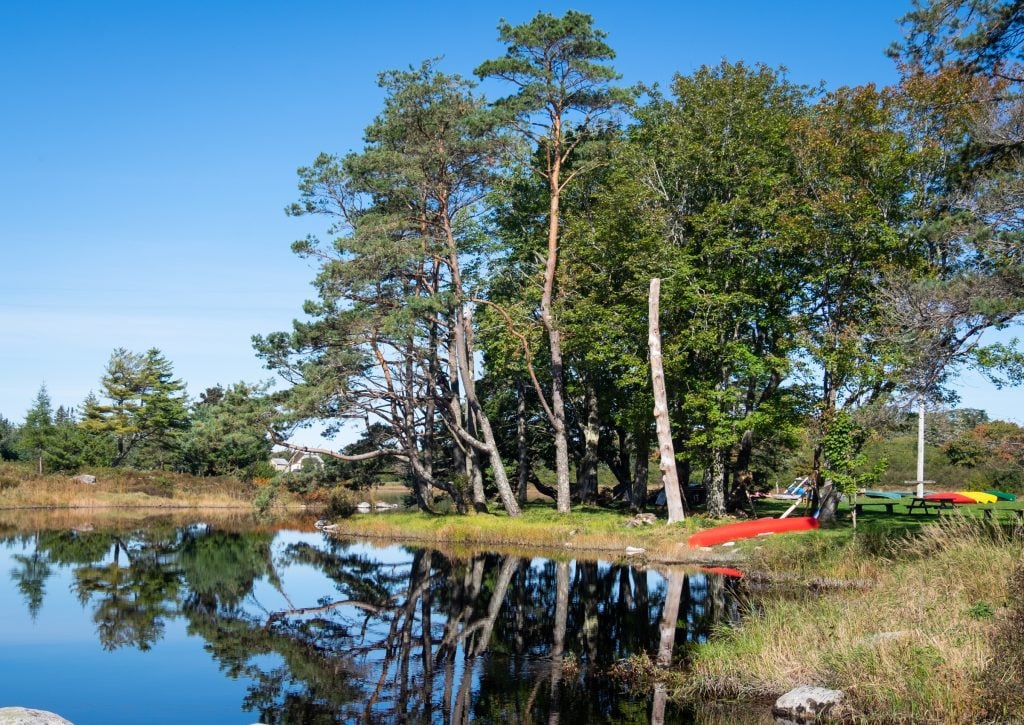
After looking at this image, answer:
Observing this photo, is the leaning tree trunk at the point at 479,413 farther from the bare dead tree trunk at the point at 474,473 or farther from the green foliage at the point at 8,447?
the green foliage at the point at 8,447

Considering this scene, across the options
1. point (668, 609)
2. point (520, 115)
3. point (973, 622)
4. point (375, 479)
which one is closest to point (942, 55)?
point (973, 622)

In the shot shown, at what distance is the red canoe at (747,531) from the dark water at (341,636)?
7.98 feet

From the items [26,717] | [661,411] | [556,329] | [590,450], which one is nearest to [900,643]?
[26,717]

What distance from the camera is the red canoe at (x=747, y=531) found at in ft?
75.5

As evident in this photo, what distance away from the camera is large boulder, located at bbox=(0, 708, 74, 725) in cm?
713

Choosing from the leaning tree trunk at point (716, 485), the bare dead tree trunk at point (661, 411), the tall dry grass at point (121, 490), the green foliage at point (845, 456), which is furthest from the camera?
the tall dry grass at point (121, 490)

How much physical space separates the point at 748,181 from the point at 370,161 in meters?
13.0

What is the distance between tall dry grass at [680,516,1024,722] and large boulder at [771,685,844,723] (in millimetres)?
193

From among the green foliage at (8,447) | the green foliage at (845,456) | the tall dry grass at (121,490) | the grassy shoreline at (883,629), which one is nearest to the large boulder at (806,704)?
the grassy shoreline at (883,629)

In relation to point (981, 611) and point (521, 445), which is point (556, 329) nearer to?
point (521, 445)

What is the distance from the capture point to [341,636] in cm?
1460

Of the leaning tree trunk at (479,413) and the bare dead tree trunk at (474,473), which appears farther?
the bare dead tree trunk at (474,473)

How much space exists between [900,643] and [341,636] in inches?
362

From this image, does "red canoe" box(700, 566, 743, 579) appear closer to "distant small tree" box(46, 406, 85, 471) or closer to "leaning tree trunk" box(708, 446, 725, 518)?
"leaning tree trunk" box(708, 446, 725, 518)
